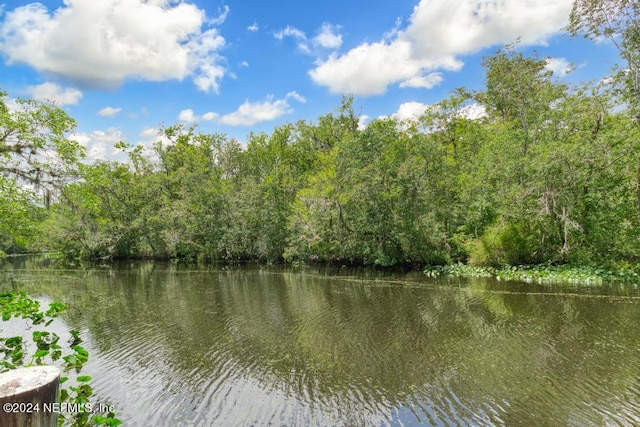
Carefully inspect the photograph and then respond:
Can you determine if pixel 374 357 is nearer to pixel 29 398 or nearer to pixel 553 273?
pixel 29 398

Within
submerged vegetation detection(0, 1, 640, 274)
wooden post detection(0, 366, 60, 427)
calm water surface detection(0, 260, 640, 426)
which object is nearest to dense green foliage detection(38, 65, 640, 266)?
submerged vegetation detection(0, 1, 640, 274)

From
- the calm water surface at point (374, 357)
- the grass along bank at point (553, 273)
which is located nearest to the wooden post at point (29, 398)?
the calm water surface at point (374, 357)

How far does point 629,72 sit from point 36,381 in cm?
2619

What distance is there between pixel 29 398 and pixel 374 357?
8.97 m

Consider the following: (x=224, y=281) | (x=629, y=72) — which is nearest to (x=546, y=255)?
(x=629, y=72)

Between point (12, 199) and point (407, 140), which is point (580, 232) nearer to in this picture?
point (407, 140)

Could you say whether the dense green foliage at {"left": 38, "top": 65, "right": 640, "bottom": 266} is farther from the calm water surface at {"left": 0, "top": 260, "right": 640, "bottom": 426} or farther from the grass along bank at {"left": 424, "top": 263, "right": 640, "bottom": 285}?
the calm water surface at {"left": 0, "top": 260, "right": 640, "bottom": 426}

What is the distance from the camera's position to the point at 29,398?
3.24 meters

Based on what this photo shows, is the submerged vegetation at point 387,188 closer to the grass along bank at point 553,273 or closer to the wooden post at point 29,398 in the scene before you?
the grass along bank at point 553,273

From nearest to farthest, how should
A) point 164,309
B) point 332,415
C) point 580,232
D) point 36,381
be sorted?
point 36,381
point 332,415
point 164,309
point 580,232

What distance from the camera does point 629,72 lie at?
750 inches

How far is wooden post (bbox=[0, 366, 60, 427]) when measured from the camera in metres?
3.16

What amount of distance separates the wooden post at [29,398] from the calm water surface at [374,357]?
16.0ft

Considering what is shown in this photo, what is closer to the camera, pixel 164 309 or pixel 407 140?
pixel 164 309
